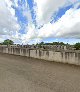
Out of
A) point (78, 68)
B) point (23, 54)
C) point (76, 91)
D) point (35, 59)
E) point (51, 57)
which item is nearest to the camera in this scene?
point (76, 91)

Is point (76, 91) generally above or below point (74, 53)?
below

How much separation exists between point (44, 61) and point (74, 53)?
4012 millimetres

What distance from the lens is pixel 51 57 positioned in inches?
737

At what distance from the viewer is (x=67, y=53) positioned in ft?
54.2

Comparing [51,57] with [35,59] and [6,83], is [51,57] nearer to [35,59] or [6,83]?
[35,59]

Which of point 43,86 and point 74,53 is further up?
point 74,53

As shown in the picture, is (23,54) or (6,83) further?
(23,54)

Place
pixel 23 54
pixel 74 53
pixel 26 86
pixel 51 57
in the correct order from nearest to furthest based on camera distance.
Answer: pixel 26 86 < pixel 74 53 < pixel 51 57 < pixel 23 54

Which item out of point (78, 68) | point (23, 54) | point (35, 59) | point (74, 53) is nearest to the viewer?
point (78, 68)

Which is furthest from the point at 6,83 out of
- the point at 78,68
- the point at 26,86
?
the point at 78,68

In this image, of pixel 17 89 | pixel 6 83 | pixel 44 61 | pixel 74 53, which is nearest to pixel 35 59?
pixel 44 61

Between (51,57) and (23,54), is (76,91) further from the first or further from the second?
(23,54)

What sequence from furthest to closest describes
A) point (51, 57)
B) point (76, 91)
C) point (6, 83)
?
point (51, 57)
point (6, 83)
point (76, 91)

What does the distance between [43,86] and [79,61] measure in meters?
6.91
